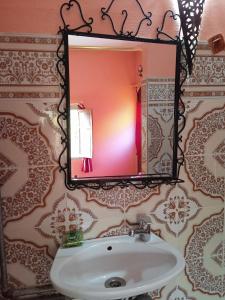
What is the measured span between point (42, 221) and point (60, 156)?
0.29 m

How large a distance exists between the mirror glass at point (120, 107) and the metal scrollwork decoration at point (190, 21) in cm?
7

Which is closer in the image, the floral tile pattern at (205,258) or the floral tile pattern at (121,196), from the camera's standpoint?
the floral tile pattern at (121,196)

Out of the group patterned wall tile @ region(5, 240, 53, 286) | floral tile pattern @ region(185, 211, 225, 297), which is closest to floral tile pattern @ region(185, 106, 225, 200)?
floral tile pattern @ region(185, 211, 225, 297)

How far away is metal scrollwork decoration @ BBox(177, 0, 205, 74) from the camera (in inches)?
48.3

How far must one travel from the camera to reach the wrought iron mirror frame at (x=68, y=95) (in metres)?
1.13

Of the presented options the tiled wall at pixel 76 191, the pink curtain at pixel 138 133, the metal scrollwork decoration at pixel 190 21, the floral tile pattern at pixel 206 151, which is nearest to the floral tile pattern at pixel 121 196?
the tiled wall at pixel 76 191

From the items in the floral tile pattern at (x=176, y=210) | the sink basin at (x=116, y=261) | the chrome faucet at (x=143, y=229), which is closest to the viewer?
the sink basin at (x=116, y=261)

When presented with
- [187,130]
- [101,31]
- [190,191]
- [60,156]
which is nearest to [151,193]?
[190,191]

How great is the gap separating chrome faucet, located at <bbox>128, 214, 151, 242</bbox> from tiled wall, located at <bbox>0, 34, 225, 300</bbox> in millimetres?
34

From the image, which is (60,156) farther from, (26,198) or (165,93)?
(165,93)

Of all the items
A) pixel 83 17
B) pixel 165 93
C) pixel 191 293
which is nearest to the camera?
pixel 83 17

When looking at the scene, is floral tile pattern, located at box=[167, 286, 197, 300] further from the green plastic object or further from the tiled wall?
the green plastic object

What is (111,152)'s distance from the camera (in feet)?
4.02

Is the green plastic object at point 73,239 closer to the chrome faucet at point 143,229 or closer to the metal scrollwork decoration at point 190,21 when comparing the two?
the chrome faucet at point 143,229
